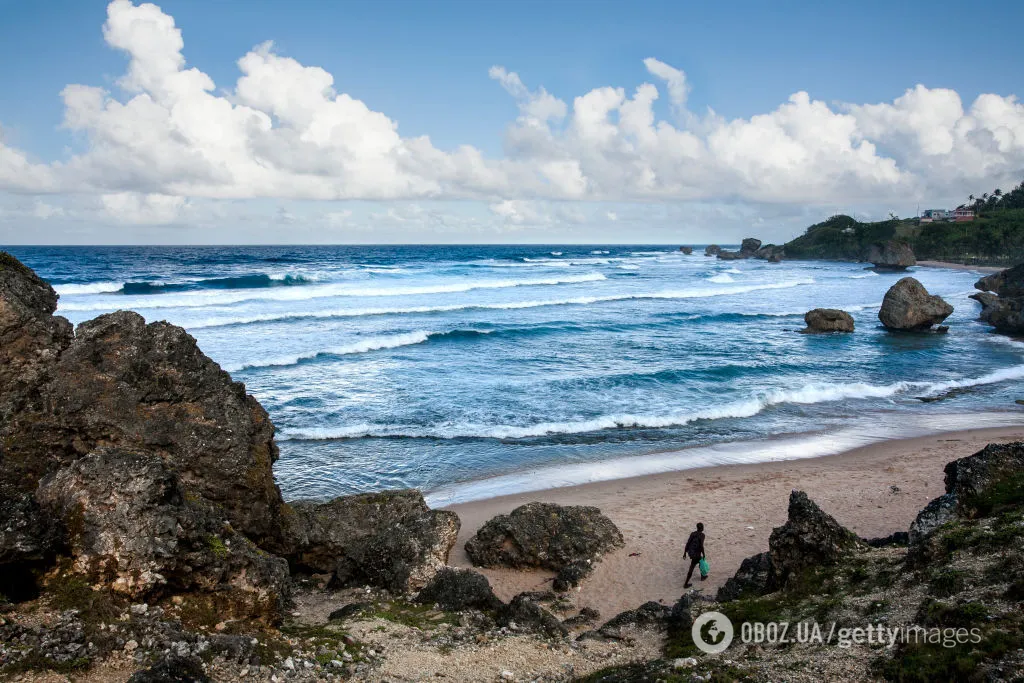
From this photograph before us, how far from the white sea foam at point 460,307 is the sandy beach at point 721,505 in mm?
27541

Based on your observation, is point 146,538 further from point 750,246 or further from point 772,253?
point 750,246

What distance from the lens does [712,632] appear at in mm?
7297

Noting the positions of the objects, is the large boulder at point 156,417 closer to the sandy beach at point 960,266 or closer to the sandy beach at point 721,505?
the sandy beach at point 721,505

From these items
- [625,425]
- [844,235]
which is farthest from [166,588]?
[844,235]

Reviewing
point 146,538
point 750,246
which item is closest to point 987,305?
point 146,538

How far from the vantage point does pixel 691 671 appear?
240 inches

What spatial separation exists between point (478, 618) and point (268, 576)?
2.52 meters

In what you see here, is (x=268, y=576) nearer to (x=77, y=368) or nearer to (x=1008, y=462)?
(x=77, y=368)

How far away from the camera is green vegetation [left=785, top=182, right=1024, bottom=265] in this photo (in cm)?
8825

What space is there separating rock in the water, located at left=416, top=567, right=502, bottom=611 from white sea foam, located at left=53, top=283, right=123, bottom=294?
5438cm

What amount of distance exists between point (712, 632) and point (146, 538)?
5.92m

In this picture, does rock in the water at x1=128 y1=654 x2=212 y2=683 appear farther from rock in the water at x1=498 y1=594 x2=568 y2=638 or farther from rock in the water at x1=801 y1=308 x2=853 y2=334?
rock in the water at x1=801 y1=308 x2=853 y2=334

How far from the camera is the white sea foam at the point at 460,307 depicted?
37.8 metres

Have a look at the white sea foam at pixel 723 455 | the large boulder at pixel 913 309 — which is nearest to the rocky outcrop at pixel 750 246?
the large boulder at pixel 913 309
